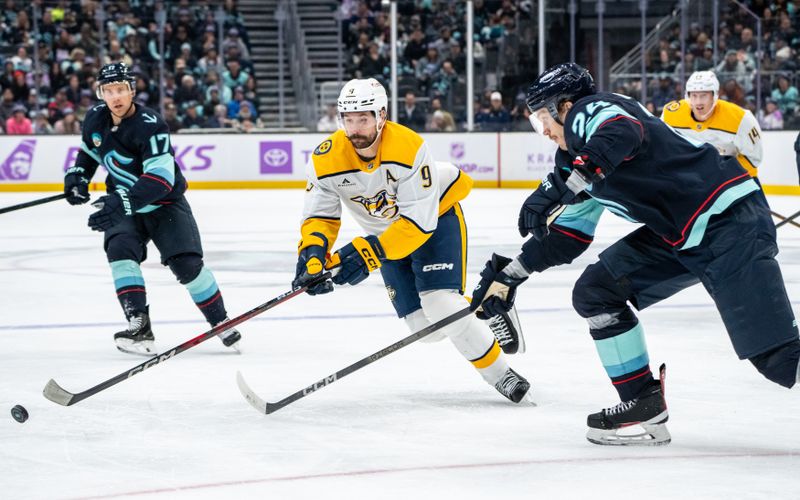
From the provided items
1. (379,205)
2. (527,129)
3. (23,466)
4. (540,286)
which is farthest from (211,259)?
(527,129)

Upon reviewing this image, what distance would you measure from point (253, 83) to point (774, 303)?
1277 centimetres

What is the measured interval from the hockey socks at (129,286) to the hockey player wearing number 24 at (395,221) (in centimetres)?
135

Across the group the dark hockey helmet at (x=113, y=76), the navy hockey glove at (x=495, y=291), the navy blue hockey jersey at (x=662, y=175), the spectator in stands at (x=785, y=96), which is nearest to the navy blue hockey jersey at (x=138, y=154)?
the dark hockey helmet at (x=113, y=76)

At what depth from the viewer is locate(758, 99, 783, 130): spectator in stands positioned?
12556mm

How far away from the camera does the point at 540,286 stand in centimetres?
641

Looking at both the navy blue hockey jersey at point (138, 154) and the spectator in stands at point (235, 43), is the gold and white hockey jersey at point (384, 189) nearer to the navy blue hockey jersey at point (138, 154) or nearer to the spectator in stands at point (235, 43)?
the navy blue hockey jersey at point (138, 154)

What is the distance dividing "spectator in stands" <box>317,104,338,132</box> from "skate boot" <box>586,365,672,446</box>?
36.8ft

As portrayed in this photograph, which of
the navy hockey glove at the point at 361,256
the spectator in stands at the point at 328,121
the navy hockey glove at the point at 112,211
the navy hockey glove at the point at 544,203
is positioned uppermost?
the navy hockey glove at the point at 544,203

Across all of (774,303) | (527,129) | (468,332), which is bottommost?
(527,129)

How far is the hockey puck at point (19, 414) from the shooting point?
11.4 feet

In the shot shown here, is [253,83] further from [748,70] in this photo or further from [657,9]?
[748,70]

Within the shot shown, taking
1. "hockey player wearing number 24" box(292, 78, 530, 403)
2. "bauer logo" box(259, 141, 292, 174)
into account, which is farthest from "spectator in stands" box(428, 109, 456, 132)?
"hockey player wearing number 24" box(292, 78, 530, 403)

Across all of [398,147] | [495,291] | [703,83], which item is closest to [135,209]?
[398,147]

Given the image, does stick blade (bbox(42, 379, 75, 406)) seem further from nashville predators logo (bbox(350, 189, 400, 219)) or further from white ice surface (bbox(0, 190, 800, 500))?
nashville predators logo (bbox(350, 189, 400, 219))
